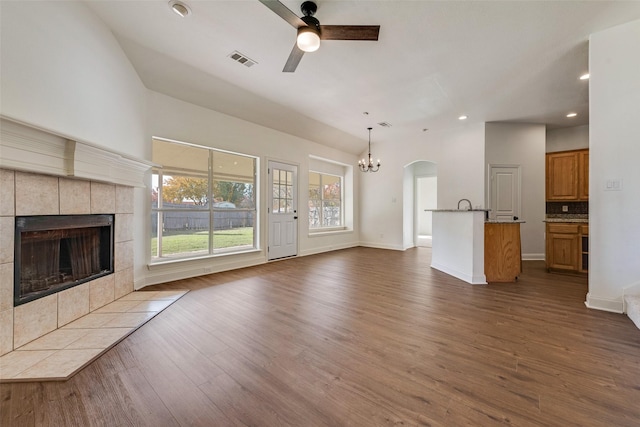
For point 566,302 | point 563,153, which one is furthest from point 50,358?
point 563,153

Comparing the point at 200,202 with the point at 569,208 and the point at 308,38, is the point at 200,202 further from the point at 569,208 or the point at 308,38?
the point at 569,208

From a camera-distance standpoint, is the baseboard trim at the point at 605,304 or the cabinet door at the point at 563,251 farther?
the cabinet door at the point at 563,251

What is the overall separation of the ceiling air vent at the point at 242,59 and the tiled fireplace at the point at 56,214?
7.34 ft

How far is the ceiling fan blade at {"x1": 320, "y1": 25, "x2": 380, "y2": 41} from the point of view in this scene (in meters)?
2.23

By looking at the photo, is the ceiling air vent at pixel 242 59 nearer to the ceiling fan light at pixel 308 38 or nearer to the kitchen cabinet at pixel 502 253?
the ceiling fan light at pixel 308 38

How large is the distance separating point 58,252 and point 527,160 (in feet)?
27.3

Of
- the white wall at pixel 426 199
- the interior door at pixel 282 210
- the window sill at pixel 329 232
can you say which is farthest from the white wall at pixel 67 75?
the white wall at pixel 426 199

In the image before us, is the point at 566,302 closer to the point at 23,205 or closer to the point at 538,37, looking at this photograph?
the point at 538,37

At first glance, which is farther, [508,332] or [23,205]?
[508,332]

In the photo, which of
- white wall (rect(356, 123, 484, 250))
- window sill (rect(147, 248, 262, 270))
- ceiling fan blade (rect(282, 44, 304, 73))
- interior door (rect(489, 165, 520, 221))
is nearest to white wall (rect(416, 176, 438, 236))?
white wall (rect(356, 123, 484, 250))

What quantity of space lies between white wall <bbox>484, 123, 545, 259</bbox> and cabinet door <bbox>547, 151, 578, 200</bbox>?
19 centimetres

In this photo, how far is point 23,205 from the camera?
208 cm

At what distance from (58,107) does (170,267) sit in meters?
2.46

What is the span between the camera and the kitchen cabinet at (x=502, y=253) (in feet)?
12.7
